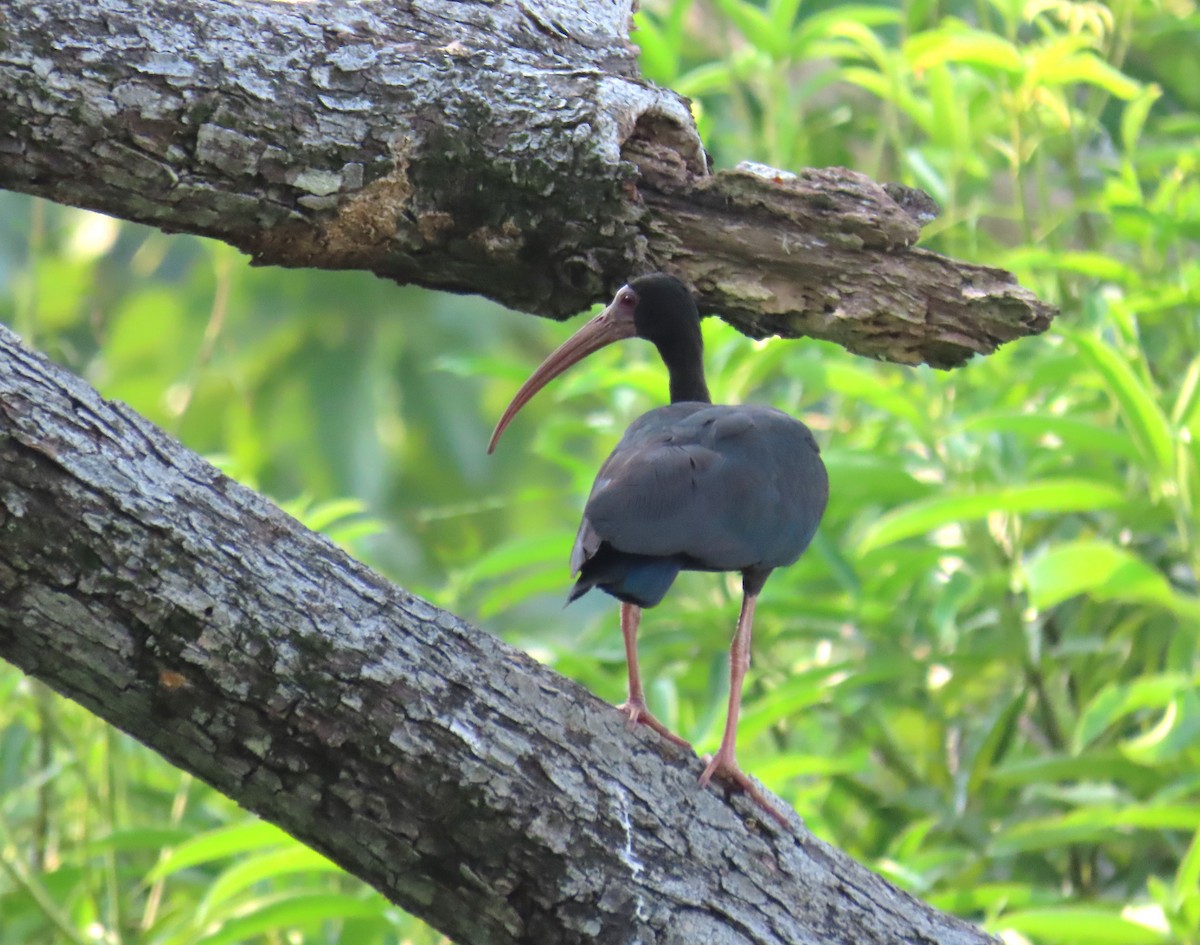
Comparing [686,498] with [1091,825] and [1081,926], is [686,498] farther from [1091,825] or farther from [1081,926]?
[1091,825]

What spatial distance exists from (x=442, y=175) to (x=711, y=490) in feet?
2.19

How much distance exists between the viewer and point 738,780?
8.27ft

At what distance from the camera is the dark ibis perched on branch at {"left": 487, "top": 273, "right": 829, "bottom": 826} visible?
236cm

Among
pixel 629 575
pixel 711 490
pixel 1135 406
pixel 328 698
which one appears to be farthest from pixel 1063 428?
pixel 328 698

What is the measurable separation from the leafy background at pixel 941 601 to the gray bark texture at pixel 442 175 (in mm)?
798

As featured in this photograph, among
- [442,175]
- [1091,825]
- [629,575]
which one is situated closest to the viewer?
[629,575]

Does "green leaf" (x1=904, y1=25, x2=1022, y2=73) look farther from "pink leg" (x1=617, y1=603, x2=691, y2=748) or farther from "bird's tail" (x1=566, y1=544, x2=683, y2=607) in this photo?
"bird's tail" (x1=566, y1=544, x2=683, y2=607)

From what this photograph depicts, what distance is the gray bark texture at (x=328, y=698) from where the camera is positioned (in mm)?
2080

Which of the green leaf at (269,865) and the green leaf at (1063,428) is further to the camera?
the green leaf at (1063,428)

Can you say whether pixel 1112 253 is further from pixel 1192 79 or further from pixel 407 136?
pixel 407 136

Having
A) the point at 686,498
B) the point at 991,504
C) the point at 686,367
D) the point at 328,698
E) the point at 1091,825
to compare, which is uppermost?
the point at 991,504

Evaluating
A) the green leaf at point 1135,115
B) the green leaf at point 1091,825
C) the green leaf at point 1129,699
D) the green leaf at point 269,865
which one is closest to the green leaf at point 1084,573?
the green leaf at point 1129,699

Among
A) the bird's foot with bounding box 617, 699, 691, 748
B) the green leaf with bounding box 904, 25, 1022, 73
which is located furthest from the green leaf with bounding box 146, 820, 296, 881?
the green leaf with bounding box 904, 25, 1022, 73

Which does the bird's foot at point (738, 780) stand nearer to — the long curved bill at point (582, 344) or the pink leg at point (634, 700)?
the pink leg at point (634, 700)
